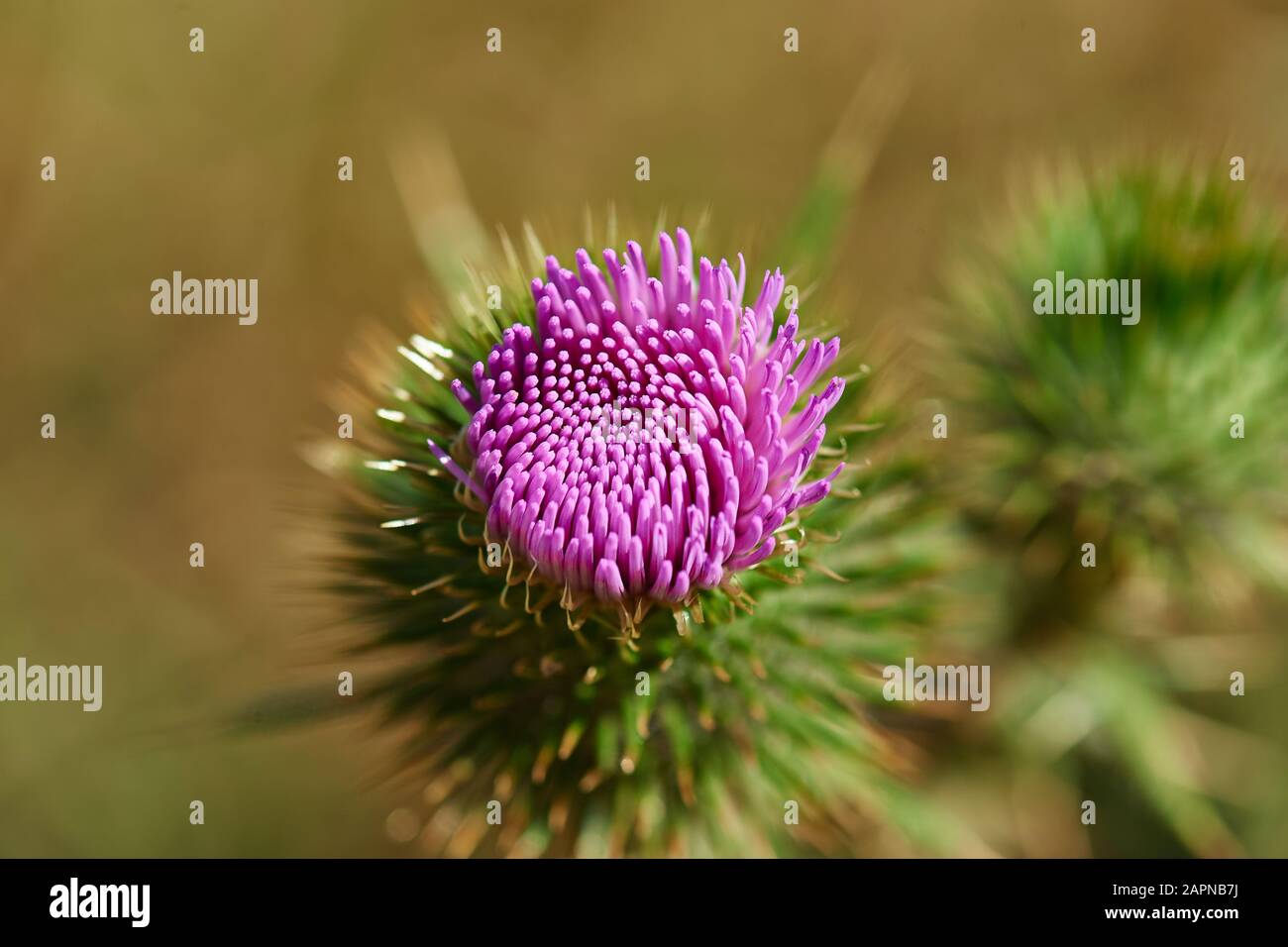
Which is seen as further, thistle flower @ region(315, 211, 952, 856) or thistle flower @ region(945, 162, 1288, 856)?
thistle flower @ region(945, 162, 1288, 856)

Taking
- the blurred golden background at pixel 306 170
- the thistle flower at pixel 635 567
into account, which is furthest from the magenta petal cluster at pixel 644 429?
the blurred golden background at pixel 306 170

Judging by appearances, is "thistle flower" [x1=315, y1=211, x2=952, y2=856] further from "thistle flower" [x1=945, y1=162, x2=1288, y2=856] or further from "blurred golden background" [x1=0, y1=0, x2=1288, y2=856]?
"blurred golden background" [x1=0, y1=0, x2=1288, y2=856]

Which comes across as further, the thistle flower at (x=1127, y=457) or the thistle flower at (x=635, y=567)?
the thistle flower at (x=1127, y=457)

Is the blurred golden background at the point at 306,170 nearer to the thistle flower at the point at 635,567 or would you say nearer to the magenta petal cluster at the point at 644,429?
the thistle flower at the point at 635,567

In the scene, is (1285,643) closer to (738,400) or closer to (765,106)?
(738,400)

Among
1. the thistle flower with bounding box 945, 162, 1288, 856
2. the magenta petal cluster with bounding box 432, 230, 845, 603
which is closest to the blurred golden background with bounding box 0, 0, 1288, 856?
the thistle flower with bounding box 945, 162, 1288, 856

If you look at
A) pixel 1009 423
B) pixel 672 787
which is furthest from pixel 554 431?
pixel 1009 423

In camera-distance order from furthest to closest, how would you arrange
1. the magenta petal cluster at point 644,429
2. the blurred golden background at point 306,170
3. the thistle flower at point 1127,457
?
1. the blurred golden background at point 306,170
2. the thistle flower at point 1127,457
3. the magenta petal cluster at point 644,429
